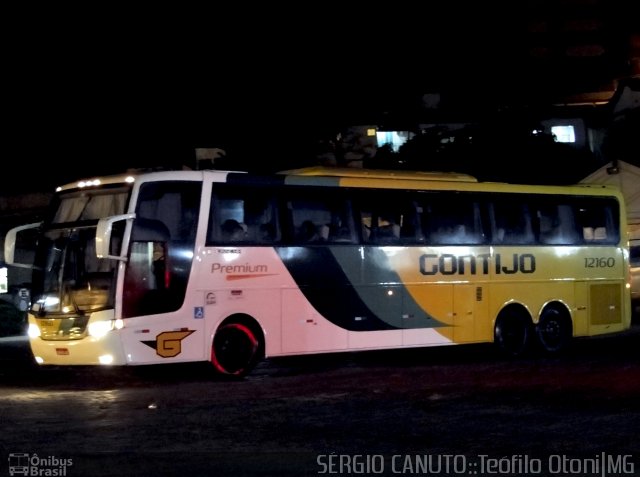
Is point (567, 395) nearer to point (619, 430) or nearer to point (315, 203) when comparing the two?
point (619, 430)

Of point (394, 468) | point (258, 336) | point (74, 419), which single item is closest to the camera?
point (394, 468)

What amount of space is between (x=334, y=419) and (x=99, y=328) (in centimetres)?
458

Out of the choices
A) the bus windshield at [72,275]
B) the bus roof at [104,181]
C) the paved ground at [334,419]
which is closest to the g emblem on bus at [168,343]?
the paved ground at [334,419]

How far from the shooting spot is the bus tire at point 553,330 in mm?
20484

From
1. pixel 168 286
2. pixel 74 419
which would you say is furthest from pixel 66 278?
pixel 74 419

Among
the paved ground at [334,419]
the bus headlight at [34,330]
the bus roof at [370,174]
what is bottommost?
the paved ground at [334,419]

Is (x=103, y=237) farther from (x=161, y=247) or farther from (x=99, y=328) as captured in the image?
(x=99, y=328)

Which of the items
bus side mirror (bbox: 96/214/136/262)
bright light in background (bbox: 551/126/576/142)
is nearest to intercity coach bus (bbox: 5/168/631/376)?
bus side mirror (bbox: 96/214/136/262)

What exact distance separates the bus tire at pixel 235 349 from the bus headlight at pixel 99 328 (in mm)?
1747

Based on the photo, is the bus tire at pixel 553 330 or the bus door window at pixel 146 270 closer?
the bus door window at pixel 146 270

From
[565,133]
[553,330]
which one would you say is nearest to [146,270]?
[553,330]

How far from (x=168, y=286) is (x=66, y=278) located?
150 centimetres

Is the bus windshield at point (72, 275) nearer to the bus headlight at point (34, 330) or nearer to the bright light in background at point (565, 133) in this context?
the bus headlight at point (34, 330)

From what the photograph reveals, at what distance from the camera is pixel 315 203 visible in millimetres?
17719
